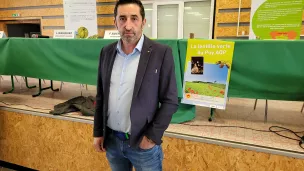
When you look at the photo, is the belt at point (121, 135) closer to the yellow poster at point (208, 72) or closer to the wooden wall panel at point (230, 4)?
the yellow poster at point (208, 72)

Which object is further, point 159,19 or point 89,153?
point 159,19

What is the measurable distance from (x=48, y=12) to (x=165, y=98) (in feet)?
22.3

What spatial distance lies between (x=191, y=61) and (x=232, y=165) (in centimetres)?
85

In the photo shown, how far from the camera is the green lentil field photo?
1.75 meters

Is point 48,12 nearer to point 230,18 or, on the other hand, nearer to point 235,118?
point 230,18

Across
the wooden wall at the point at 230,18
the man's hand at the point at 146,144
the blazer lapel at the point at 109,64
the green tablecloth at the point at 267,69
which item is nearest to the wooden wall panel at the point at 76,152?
the green tablecloth at the point at 267,69

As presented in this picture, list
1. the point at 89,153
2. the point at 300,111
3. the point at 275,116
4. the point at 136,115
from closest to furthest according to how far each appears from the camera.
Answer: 1. the point at 136,115
2. the point at 89,153
3. the point at 275,116
4. the point at 300,111

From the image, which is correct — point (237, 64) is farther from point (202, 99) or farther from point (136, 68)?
point (136, 68)

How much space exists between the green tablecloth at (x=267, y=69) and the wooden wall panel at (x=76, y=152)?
0.54 m

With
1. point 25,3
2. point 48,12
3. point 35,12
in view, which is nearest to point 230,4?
point 48,12

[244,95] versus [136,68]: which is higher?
[136,68]

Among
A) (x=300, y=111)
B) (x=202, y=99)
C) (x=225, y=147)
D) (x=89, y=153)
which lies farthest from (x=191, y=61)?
(x=300, y=111)

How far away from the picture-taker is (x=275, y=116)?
2.07 metres

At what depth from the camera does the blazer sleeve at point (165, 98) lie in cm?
99
